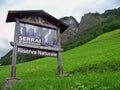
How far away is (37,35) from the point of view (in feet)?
85.2

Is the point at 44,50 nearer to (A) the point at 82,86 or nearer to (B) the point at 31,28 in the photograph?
(B) the point at 31,28

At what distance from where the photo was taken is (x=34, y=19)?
26.4 metres

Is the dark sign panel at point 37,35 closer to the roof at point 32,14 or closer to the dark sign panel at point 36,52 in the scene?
the dark sign panel at point 36,52

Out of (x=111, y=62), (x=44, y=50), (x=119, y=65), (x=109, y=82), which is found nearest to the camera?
(x=109, y=82)

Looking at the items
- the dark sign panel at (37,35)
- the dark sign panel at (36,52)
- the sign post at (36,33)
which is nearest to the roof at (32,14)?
the sign post at (36,33)

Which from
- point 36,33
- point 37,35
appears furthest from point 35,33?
point 37,35

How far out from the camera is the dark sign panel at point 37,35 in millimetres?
25078

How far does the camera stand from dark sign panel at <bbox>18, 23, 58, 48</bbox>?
82.3 feet

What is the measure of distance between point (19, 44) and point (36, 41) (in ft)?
5.67

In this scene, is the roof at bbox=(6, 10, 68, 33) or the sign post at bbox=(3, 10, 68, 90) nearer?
the sign post at bbox=(3, 10, 68, 90)

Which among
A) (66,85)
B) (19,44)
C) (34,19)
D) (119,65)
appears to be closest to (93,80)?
(66,85)

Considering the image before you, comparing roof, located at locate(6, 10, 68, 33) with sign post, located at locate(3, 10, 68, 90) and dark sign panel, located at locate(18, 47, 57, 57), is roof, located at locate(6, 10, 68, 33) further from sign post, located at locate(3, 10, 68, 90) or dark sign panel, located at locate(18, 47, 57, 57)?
dark sign panel, located at locate(18, 47, 57, 57)

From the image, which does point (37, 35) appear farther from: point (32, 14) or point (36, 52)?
point (32, 14)

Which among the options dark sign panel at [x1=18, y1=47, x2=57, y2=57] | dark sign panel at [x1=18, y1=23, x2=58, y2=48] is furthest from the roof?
dark sign panel at [x1=18, y1=47, x2=57, y2=57]
